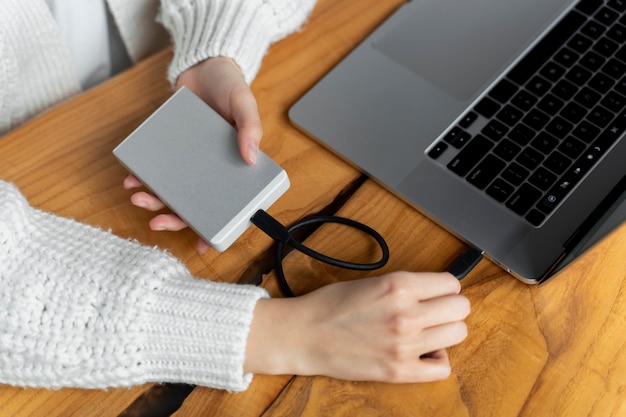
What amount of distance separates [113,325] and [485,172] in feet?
1.16

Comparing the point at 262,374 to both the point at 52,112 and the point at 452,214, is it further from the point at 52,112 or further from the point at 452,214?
the point at 52,112

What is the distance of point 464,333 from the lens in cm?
51

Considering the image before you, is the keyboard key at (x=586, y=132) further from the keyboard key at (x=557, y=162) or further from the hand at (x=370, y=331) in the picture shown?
the hand at (x=370, y=331)

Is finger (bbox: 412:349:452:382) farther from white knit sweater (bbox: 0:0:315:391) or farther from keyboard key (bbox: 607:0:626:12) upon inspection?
keyboard key (bbox: 607:0:626:12)

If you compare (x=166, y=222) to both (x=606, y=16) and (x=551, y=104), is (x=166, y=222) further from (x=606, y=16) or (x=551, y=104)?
(x=606, y=16)

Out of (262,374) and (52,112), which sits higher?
(52,112)

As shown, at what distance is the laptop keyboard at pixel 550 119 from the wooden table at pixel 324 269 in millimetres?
66

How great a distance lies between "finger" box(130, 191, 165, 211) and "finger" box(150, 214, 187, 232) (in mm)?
16

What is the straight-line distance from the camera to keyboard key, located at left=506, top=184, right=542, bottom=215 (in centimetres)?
56

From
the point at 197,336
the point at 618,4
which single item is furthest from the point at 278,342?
the point at 618,4

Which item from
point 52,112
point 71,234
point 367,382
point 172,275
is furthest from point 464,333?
point 52,112

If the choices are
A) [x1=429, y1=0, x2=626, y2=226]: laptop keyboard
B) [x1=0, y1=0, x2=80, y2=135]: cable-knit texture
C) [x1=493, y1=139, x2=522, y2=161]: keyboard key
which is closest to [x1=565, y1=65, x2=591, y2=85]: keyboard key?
[x1=429, y1=0, x2=626, y2=226]: laptop keyboard

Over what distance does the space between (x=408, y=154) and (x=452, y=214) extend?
0.07m

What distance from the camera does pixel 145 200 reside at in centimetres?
58
